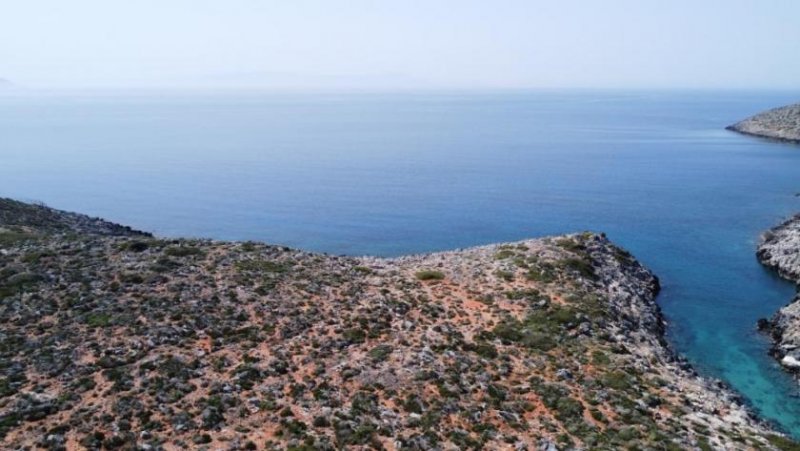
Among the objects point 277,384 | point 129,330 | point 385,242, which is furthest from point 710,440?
point 385,242

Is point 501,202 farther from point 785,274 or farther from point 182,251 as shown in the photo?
point 182,251

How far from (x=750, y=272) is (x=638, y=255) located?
13.7m

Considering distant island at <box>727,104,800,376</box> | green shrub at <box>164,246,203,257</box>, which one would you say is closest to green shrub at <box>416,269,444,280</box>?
green shrub at <box>164,246,203,257</box>

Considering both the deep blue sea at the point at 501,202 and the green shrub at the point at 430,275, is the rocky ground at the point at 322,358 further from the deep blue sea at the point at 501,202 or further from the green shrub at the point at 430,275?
the deep blue sea at the point at 501,202

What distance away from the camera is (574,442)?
29.1 meters

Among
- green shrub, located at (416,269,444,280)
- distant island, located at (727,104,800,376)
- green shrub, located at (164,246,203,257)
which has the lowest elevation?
distant island, located at (727,104,800,376)

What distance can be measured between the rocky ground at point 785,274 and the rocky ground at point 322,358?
9.66 m

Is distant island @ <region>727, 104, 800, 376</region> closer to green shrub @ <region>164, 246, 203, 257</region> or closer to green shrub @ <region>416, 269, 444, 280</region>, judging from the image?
green shrub @ <region>416, 269, 444, 280</region>

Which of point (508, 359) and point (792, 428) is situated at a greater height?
point (508, 359)

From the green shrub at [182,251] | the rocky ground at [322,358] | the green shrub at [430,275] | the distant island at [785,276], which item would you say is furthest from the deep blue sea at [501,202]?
the green shrub at [182,251]

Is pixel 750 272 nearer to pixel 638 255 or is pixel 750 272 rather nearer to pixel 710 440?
pixel 638 255

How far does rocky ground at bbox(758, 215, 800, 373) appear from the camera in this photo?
48062mm

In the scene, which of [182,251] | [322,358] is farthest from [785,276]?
[182,251]

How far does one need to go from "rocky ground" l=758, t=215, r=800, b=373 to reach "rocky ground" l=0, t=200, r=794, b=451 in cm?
966
